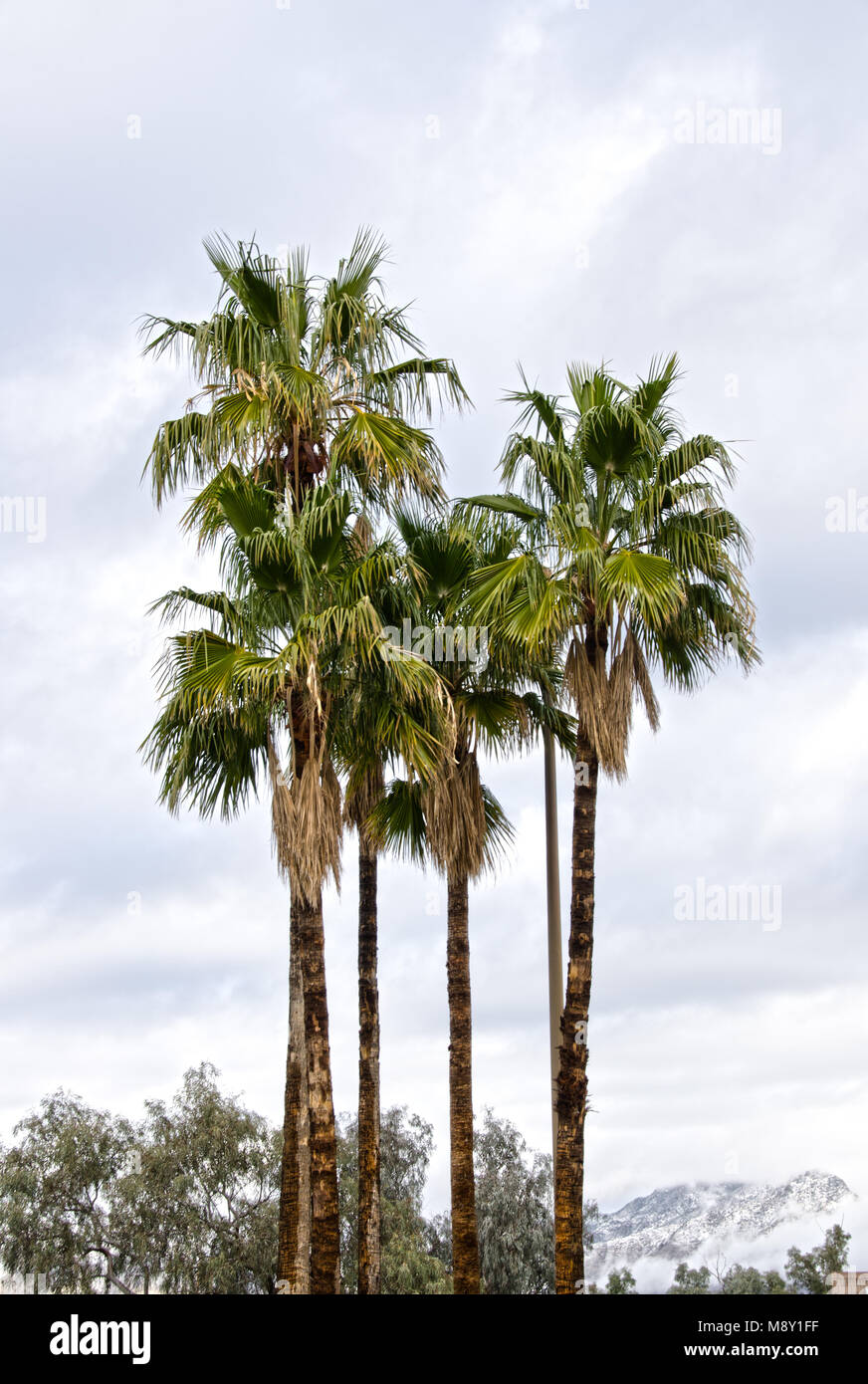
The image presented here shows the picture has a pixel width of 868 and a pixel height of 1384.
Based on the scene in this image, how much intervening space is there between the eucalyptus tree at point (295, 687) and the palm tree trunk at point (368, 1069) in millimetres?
3931

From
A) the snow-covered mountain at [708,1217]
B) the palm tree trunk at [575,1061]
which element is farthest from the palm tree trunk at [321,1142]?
the snow-covered mountain at [708,1217]

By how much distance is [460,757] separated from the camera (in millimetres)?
18594

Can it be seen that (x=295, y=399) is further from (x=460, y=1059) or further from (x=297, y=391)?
(x=460, y=1059)

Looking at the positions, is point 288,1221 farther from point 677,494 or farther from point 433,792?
point 677,494

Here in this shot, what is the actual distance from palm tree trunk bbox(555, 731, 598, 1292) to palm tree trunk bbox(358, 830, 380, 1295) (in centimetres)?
409

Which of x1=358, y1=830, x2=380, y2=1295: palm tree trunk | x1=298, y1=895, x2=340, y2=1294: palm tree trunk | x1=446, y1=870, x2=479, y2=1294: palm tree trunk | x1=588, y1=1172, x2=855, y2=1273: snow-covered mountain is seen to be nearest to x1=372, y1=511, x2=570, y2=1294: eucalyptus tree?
x1=446, y1=870, x2=479, y2=1294: palm tree trunk

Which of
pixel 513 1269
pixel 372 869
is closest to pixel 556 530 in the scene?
pixel 372 869

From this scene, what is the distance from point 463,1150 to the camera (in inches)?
706

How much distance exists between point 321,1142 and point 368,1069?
5.01 m

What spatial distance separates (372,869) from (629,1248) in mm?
19725

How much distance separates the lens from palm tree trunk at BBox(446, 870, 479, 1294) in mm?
17719

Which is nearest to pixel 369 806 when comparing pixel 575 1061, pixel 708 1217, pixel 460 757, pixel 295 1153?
pixel 460 757

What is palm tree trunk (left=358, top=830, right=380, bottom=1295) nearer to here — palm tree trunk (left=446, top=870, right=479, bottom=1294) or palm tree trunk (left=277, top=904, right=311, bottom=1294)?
palm tree trunk (left=277, top=904, right=311, bottom=1294)

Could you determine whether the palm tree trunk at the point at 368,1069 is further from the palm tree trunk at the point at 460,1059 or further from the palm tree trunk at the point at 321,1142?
the palm tree trunk at the point at 321,1142
